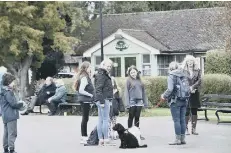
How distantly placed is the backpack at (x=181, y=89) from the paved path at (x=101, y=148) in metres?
1.12

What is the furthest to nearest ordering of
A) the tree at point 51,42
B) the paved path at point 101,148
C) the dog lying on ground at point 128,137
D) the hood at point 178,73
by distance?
the tree at point 51,42 → the hood at point 178,73 → the dog lying on ground at point 128,137 → the paved path at point 101,148

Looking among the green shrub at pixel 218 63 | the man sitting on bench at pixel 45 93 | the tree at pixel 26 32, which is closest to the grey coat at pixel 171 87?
the man sitting on bench at pixel 45 93

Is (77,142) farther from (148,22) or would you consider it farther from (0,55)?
(148,22)

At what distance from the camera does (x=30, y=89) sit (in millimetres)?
42750

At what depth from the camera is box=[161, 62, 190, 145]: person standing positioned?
47.6 ft

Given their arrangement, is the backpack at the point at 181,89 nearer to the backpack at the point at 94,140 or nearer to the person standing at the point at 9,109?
the backpack at the point at 94,140

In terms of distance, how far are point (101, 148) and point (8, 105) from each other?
7.84ft

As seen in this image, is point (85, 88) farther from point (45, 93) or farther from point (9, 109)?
point (45, 93)

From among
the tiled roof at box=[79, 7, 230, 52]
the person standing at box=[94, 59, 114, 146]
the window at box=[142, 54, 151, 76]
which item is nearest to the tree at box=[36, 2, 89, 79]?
the tiled roof at box=[79, 7, 230, 52]

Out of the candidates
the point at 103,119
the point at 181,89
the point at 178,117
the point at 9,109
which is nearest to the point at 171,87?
the point at 181,89

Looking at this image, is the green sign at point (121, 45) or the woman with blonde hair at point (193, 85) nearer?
the woman with blonde hair at point (193, 85)

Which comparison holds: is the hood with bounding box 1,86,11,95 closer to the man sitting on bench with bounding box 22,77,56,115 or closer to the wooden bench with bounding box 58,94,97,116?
the wooden bench with bounding box 58,94,97,116

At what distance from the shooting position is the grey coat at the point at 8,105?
516 inches

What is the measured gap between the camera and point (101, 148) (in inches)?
561
